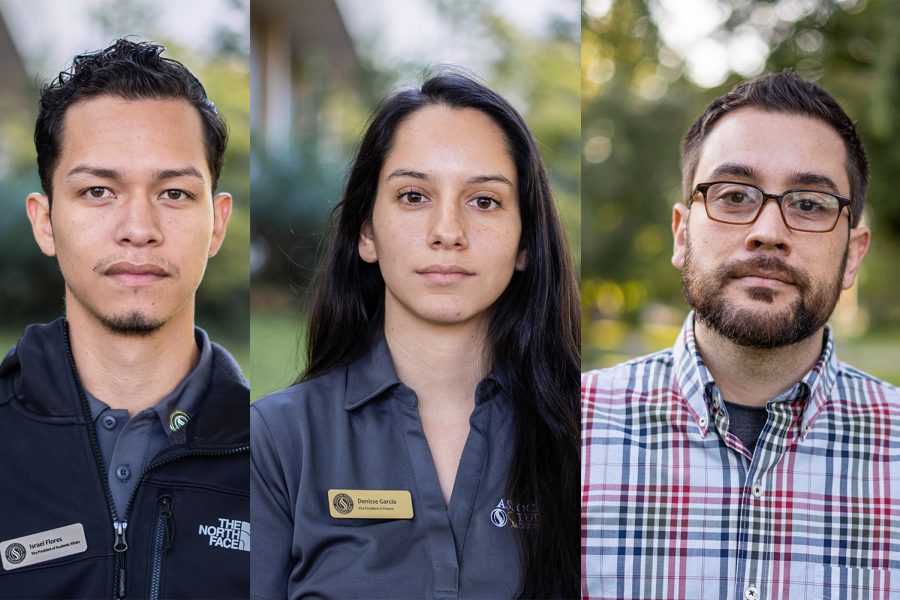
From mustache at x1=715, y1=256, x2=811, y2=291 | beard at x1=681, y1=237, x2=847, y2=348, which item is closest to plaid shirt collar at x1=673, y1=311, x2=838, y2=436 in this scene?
beard at x1=681, y1=237, x2=847, y2=348

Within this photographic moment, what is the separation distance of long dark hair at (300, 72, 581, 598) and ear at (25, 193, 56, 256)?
2.47ft

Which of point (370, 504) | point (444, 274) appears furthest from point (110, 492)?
point (444, 274)

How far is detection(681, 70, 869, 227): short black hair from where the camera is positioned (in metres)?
2.48

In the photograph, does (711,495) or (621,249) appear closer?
(711,495)

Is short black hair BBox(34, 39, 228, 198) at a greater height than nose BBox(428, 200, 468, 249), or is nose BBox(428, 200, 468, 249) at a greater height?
short black hair BBox(34, 39, 228, 198)

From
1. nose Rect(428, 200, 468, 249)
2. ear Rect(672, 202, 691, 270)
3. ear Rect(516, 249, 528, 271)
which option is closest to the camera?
nose Rect(428, 200, 468, 249)

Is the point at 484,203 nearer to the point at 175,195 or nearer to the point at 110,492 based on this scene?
the point at 175,195

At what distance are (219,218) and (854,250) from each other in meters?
1.80

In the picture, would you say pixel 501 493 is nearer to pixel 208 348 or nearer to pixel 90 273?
pixel 208 348

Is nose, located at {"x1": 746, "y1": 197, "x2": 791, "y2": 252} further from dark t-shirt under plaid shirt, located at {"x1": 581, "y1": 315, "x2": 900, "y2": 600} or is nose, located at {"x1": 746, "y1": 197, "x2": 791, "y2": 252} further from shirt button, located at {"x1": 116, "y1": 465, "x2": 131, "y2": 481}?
shirt button, located at {"x1": 116, "y1": 465, "x2": 131, "y2": 481}

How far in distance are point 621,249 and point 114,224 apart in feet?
12.7

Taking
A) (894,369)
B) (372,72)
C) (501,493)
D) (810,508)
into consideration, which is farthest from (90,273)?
(894,369)

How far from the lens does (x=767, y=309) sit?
2453 mm

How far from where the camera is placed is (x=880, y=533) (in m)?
2.45
